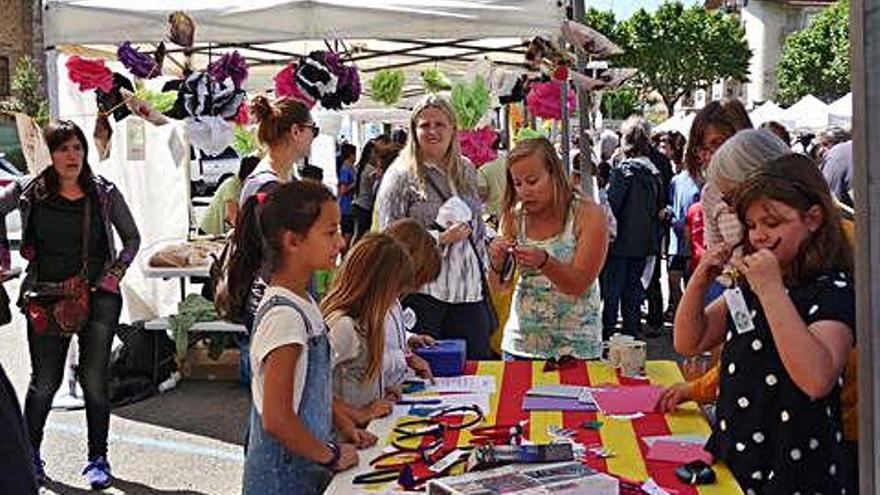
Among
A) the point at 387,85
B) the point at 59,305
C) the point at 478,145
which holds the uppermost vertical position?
the point at 387,85

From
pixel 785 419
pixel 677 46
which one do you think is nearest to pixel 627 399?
pixel 785 419

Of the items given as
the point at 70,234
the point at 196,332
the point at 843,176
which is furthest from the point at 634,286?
the point at 70,234

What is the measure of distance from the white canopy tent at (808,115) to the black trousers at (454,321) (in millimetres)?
16648

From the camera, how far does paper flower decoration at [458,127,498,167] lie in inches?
283

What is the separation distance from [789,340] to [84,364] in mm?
3362

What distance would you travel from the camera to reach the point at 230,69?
5773mm

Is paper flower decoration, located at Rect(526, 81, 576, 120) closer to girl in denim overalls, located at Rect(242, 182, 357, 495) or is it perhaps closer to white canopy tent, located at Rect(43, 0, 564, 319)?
white canopy tent, located at Rect(43, 0, 564, 319)

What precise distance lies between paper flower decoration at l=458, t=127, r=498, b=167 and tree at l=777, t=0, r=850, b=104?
43.6 m

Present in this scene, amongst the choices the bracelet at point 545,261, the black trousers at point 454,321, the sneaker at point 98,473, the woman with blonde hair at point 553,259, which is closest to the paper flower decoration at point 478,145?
the black trousers at point 454,321

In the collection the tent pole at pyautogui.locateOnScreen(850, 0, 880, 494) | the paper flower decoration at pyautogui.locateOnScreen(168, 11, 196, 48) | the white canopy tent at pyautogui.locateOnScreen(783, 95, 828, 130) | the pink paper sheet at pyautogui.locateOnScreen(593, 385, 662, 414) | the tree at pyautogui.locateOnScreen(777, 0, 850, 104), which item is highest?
the tree at pyautogui.locateOnScreen(777, 0, 850, 104)

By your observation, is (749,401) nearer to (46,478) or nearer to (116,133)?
(46,478)

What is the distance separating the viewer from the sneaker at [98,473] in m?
4.57

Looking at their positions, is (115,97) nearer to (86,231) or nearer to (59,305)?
(86,231)

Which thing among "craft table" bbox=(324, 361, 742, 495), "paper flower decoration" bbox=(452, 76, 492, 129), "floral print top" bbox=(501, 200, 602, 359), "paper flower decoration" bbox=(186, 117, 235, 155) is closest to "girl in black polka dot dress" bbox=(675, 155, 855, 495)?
"craft table" bbox=(324, 361, 742, 495)
